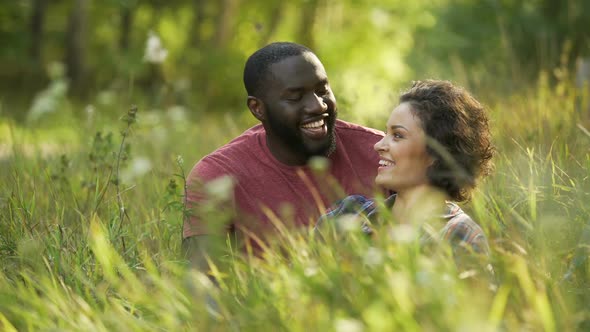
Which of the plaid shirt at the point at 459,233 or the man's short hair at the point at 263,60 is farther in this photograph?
the man's short hair at the point at 263,60

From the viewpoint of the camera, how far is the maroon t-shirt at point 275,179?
3.98 meters

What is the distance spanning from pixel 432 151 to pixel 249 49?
1922 centimetres

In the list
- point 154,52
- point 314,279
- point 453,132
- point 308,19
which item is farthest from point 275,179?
point 308,19

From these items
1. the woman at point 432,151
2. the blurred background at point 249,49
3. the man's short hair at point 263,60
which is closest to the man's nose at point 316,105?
the man's short hair at point 263,60

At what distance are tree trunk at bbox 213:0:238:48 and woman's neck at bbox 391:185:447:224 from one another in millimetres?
15836

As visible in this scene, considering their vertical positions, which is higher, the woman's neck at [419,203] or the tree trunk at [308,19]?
the woman's neck at [419,203]

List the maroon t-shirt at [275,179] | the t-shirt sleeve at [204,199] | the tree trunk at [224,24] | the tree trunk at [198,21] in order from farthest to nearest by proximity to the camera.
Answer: the tree trunk at [198,21]
the tree trunk at [224,24]
the maroon t-shirt at [275,179]
the t-shirt sleeve at [204,199]

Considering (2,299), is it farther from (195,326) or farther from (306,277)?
(306,277)

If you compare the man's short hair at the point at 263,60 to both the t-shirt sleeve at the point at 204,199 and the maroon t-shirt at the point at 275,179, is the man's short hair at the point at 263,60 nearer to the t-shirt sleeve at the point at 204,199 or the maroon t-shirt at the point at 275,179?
the maroon t-shirt at the point at 275,179

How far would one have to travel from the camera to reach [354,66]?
25.5 m

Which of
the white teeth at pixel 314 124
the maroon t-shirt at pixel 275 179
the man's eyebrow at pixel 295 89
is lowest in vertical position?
the maroon t-shirt at pixel 275 179

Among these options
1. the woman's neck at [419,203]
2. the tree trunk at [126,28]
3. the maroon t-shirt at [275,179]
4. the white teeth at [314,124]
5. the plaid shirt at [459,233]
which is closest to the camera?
the plaid shirt at [459,233]

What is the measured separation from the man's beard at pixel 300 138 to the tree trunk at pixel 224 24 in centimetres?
1493

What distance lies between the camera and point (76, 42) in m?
17.3
